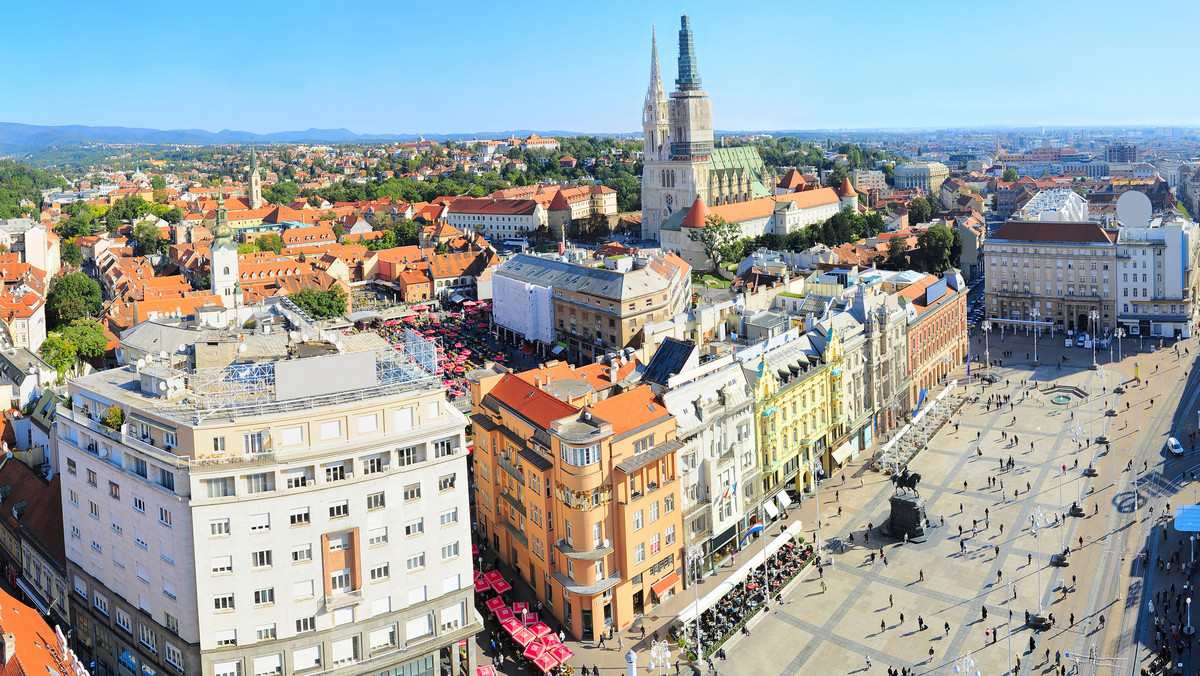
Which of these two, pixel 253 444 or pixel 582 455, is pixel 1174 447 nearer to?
pixel 582 455

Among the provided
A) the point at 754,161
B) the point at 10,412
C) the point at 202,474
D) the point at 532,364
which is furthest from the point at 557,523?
the point at 754,161

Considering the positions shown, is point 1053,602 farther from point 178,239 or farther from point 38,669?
point 178,239

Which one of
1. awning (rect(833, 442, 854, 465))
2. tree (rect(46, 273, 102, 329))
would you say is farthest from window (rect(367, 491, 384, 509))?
tree (rect(46, 273, 102, 329))

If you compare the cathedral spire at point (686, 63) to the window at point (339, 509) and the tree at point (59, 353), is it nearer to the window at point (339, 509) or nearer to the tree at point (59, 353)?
the tree at point (59, 353)

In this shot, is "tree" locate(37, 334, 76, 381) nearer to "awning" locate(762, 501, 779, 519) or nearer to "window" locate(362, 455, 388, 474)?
"window" locate(362, 455, 388, 474)

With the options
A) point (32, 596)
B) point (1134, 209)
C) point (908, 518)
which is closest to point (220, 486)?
point (32, 596)
